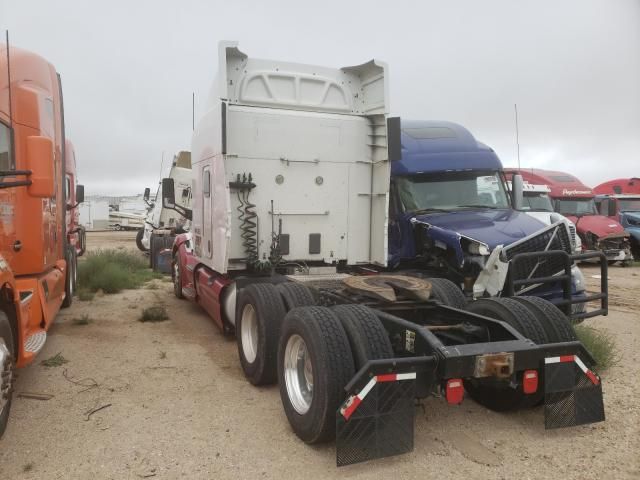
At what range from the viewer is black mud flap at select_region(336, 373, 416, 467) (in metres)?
3.23

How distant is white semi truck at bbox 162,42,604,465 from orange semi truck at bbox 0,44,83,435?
1.89m

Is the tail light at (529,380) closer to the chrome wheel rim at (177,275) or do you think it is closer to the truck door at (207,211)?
the truck door at (207,211)

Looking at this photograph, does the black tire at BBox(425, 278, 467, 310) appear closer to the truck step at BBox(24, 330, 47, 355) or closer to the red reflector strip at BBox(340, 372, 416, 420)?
the red reflector strip at BBox(340, 372, 416, 420)

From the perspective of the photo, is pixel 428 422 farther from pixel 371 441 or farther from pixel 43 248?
pixel 43 248

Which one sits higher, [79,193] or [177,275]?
[79,193]

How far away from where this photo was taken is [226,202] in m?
6.19

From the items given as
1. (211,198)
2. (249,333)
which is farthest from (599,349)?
(211,198)

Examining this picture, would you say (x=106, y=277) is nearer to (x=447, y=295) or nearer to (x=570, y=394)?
(x=447, y=295)

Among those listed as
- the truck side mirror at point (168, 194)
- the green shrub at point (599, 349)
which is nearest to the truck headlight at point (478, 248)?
the green shrub at point (599, 349)

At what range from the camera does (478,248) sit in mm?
6691

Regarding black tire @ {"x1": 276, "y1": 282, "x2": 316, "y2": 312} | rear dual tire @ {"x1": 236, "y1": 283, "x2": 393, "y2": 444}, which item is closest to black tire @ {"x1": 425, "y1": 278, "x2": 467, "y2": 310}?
black tire @ {"x1": 276, "y1": 282, "x2": 316, "y2": 312}

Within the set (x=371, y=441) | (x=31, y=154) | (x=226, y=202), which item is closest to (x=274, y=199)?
(x=226, y=202)

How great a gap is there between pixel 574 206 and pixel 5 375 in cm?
1662

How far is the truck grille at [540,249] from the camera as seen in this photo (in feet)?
20.7
